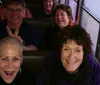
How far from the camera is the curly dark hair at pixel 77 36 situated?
1985 mm

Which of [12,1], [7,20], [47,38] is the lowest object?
[47,38]

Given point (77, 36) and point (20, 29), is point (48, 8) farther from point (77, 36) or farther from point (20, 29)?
point (77, 36)

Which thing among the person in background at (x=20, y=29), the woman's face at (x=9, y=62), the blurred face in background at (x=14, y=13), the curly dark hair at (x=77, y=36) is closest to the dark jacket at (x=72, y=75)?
the curly dark hair at (x=77, y=36)

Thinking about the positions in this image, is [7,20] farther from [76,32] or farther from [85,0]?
[85,0]

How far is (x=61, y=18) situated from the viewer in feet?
10.5

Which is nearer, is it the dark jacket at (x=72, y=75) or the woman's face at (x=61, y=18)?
the dark jacket at (x=72, y=75)

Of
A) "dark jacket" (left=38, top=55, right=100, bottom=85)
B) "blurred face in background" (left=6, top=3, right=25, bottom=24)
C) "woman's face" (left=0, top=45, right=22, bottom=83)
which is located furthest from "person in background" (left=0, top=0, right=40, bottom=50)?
"woman's face" (left=0, top=45, right=22, bottom=83)

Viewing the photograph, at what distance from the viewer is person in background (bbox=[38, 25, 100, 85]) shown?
6.53 feet

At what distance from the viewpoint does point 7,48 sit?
6.38ft

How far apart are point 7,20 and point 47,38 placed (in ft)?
1.80

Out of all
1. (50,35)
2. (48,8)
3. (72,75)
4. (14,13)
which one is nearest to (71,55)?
(72,75)

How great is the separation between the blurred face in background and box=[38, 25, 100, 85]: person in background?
86 cm

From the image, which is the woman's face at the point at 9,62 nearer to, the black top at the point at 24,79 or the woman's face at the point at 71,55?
the black top at the point at 24,79

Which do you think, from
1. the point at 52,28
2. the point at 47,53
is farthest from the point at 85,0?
the point at 47,53
